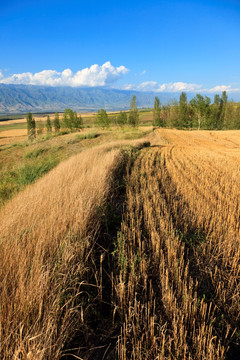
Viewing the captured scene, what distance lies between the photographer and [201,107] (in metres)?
52.8

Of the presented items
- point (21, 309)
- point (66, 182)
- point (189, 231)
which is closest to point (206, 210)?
point (189, 231)

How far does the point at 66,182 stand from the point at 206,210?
11.3 ft

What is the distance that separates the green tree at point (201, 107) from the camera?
174 ft

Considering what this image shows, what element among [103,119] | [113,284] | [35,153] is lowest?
[113,284]

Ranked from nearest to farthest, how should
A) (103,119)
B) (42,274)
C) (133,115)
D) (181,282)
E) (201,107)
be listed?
(42,274) < (181,282) < (103,119) < (133,115) < (201,107)

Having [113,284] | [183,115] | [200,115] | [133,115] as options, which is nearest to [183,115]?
[183,115]

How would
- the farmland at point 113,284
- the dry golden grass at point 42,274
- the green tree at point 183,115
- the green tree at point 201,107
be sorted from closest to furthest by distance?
the dry golden grass at point 42,274 → the farmland at point 113,284 → the green tree at point 201,107 → the green tree at point 183,115

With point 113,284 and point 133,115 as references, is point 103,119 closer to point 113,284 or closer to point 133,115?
point 133,115

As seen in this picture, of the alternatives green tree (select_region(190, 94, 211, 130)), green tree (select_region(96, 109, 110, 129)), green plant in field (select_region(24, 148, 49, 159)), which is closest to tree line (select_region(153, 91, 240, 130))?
green tree (select_region(190, 94, 211, 130))

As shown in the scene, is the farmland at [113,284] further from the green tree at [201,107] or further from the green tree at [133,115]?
the green tree at [201,107]

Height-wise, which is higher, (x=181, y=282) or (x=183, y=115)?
(x=183, y=115)

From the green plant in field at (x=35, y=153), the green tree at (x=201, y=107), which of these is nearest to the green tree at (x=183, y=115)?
the green tree at (x=201, y=107)

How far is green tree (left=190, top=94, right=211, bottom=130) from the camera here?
174 feet

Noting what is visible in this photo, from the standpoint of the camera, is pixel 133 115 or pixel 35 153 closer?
pixel 35 153
